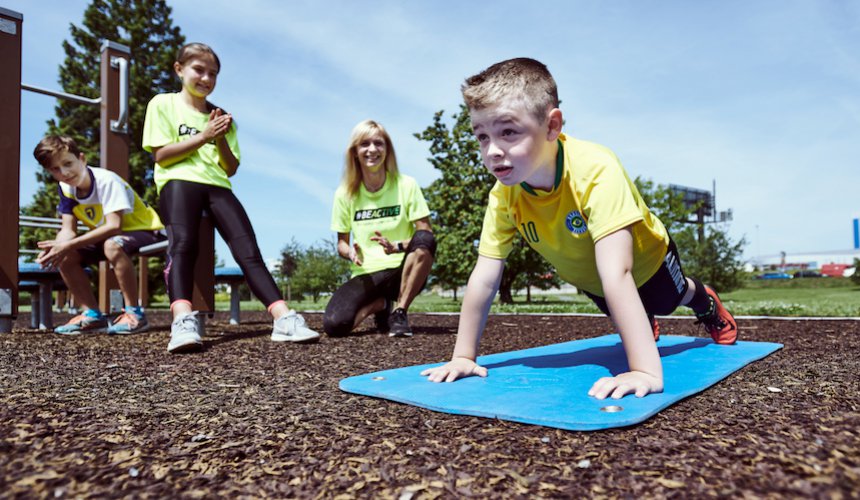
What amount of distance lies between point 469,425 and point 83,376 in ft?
5.82

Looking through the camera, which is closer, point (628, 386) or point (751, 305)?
point (628, 386)

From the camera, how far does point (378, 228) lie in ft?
15.4

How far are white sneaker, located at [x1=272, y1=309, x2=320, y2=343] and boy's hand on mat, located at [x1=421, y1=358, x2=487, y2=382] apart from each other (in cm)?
144

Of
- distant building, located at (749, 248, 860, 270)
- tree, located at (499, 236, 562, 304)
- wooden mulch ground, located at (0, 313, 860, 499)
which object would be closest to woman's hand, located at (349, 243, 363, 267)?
wooden mulch ground, located at (0, 313, 860, 499)

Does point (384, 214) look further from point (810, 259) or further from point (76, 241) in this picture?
point (810, 259)

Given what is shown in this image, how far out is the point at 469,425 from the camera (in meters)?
1.71

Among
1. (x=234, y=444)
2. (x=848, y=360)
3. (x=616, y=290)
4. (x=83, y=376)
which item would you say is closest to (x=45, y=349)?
(x=83, y=376)

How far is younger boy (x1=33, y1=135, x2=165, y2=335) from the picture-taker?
4277 millimetres

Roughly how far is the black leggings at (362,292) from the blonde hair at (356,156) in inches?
24.2

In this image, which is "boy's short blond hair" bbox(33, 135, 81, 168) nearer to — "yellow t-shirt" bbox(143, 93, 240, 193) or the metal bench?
"yellow t-shirt" bbox(143, 93, 240, 193)

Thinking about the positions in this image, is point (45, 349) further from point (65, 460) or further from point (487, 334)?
point (487, 334)

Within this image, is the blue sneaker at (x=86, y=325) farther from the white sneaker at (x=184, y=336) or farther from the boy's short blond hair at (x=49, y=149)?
the white sneaker at (x=184, y=336)

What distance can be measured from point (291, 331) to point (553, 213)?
2.02 meters

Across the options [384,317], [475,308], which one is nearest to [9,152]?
[384,317]
